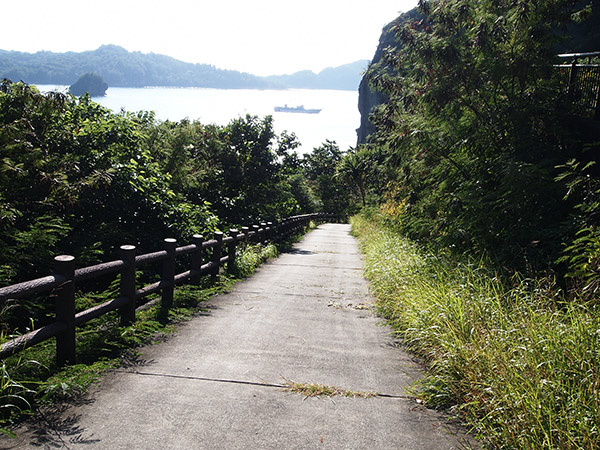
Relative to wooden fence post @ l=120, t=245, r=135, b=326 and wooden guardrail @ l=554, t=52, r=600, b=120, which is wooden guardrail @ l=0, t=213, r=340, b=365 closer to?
wooden fence post @ l=120, t=245, r=135, b=326

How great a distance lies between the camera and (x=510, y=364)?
3535 mm

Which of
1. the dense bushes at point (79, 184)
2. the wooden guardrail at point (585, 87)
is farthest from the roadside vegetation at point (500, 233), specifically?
the dense bushes at point (79, 184)

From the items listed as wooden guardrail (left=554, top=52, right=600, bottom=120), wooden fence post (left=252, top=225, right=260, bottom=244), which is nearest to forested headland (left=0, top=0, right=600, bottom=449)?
wooden guardrail (left=554, top=52, right=600, bottom=120)

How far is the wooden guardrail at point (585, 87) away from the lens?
26.8ft

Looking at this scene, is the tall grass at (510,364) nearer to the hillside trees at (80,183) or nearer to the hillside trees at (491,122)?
the hillside trees at (491,122)

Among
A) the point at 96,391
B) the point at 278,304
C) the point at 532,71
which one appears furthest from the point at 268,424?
the point at 532,71

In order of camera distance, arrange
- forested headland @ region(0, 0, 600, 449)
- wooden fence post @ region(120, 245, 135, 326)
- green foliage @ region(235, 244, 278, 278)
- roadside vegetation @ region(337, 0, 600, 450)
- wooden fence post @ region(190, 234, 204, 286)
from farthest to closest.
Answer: green foliage @ region(235, 244, 278, 278) → wooden fence post @ region(190, 234, 204, 286) → wooden fence post @ region(120, 245, 135, 326) → forested headland @ region(0, 0, 600, 449) → roadside vegetation @ region(337, 0, 600, 450)

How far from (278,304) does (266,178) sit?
453 inches

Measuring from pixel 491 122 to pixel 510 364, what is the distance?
620cm

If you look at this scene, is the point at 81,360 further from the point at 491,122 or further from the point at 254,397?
the point at 491,122

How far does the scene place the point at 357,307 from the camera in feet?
25.1

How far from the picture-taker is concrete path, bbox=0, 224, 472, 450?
3.14m

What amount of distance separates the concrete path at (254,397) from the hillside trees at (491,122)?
2811mm

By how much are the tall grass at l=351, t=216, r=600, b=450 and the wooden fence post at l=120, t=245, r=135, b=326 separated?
3.27 metres
